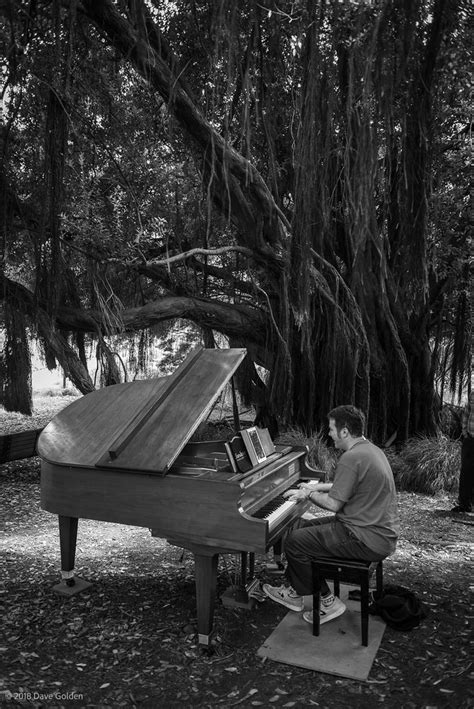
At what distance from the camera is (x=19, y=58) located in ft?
17.8

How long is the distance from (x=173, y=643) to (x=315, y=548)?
0.96m

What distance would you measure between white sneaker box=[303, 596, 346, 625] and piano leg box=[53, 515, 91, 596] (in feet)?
5.25

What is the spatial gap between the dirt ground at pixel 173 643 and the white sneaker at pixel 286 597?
13cm

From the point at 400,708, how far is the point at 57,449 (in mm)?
2412

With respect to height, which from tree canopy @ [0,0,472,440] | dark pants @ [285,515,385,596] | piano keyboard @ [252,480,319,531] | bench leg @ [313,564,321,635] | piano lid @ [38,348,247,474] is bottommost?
bench leg @ [313,564,321,635]

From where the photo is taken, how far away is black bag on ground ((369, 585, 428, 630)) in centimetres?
326

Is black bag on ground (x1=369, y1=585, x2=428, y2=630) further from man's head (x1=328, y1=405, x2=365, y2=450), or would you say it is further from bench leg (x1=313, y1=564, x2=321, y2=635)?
man's head (x1=328, y1=405, x2=365, y2=450)

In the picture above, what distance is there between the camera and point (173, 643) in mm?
3141

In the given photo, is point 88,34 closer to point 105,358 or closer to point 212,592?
point 105,358

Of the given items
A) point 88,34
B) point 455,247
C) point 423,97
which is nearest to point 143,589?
point 423,97

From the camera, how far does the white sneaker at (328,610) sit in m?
3.30

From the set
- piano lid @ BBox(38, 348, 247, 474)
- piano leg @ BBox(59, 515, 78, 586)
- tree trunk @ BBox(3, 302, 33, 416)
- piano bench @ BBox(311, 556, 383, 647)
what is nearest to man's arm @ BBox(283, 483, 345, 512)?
piano bench @ BBox(311, 556, 383, 647)

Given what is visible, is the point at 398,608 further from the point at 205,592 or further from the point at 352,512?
the point at 205,592

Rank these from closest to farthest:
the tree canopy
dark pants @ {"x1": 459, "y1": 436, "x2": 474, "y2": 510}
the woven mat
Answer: the woven mat, the tree canopy, dark pants @ {"x1": 459, "y1": 436, "x2": 474, "y2": 510}
